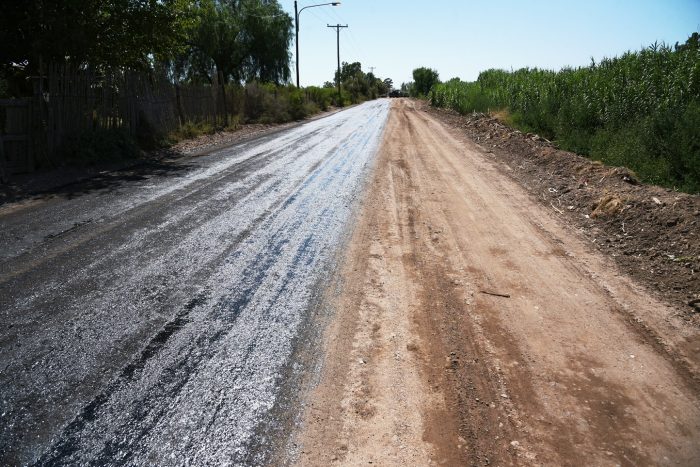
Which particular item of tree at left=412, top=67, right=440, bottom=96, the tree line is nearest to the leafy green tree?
the tree line

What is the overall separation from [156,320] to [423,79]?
8493 cm

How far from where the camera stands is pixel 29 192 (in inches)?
312

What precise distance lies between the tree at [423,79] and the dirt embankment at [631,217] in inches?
2942

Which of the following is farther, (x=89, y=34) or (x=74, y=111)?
(x=89, y=34)

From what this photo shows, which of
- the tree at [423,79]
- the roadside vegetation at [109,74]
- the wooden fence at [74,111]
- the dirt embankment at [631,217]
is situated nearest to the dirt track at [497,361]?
the dirt embankment at [631,217]

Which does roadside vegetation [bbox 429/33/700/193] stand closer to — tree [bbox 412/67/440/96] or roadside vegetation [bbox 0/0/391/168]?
roadside vegetation [bbox 0/0/391/168]

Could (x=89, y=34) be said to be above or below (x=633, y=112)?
above

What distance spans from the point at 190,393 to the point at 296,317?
1.21 metres

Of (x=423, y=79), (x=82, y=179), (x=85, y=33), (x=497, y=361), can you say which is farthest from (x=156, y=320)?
(x=423, y=79)

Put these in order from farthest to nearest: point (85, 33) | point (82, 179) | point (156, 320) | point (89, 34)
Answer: point (89, 34) < point (85, 33) < point (82, 179) < point (156, 320)

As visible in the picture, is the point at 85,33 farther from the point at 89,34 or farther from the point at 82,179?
the point at 82,179

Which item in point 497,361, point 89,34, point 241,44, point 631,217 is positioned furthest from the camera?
point 241,44

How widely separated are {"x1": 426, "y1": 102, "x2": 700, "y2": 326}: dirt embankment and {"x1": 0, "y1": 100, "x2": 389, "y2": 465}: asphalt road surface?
3.44m

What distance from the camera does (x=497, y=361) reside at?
11.5 ft
